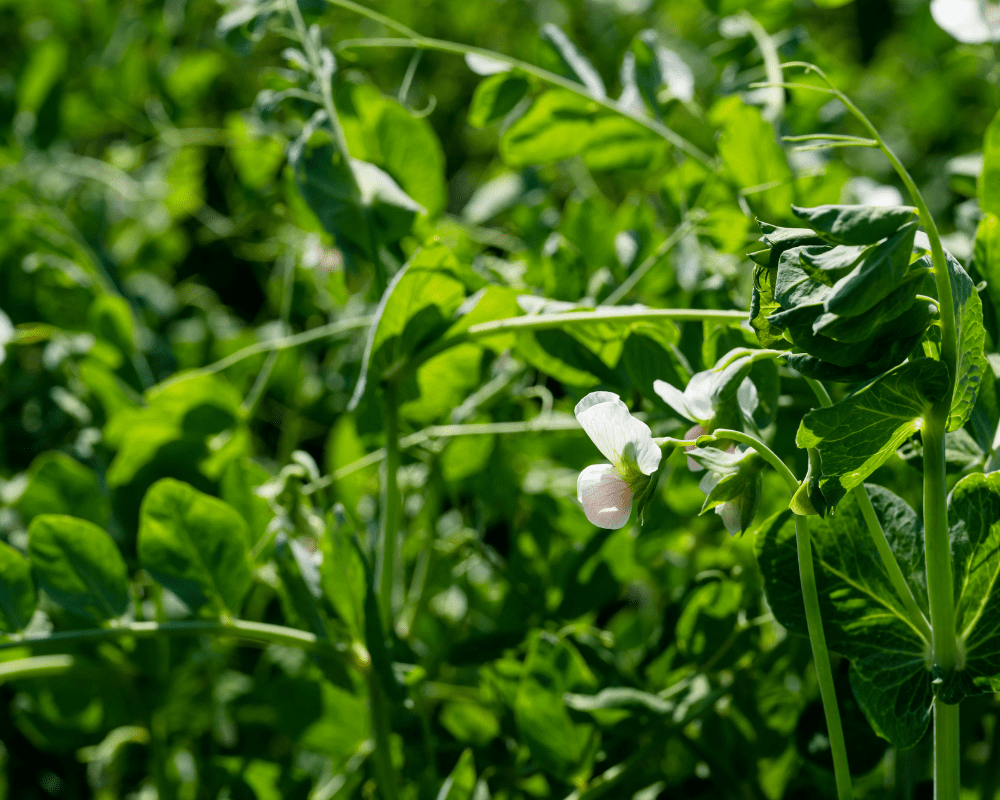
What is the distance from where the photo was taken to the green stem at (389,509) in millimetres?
427

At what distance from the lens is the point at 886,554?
29 cm

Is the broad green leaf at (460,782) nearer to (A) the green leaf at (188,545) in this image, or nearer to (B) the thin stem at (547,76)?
(A) the green leaf at (188,545)

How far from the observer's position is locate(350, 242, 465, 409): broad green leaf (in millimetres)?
386

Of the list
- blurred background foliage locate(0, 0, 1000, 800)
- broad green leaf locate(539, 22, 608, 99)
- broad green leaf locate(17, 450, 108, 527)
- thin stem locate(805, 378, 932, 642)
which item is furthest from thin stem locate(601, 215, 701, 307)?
broad green leaf locate(17, 450, 108, 527)

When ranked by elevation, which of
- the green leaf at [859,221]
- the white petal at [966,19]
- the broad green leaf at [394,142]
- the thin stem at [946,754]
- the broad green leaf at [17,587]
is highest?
the white petal at [966,19]

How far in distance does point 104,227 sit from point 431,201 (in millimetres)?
535

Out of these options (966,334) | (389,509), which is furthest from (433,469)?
(966,334)

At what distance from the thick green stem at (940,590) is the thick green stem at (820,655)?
3 cm

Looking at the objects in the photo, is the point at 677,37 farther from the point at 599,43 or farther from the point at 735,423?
the point at 735,423

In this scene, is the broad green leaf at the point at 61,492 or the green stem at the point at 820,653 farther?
the broad green leaf at the point at 61,492

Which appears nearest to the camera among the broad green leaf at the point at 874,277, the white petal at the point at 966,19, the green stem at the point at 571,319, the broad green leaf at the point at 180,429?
the broad green leaf at the point at 874,277

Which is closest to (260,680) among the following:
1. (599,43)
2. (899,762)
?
(899,762)

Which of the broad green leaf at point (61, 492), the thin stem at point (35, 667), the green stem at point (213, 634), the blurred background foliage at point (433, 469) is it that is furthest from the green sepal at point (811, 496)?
the broad green leaf at point (61, 492)

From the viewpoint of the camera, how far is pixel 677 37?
115cm
